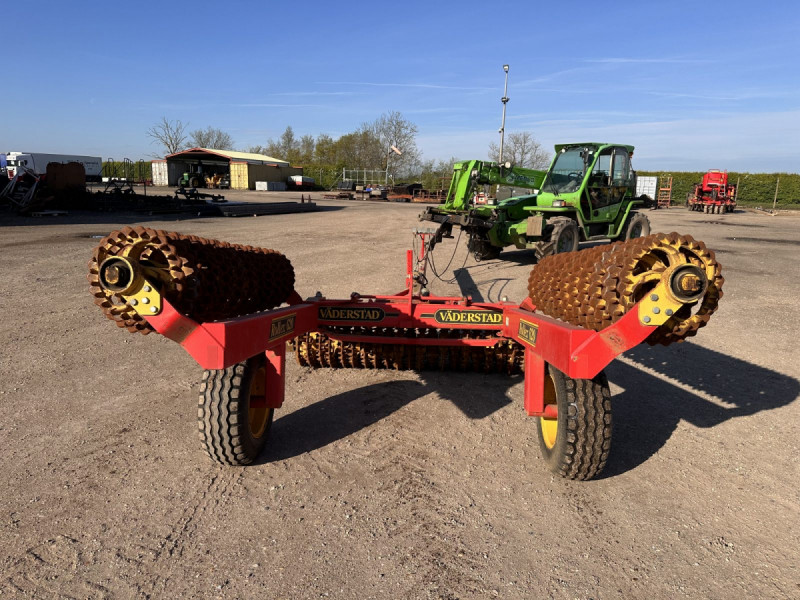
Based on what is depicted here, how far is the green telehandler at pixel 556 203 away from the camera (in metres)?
10.3

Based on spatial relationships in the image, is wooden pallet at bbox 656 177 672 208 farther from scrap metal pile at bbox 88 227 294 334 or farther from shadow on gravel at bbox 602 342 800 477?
scrap metal pile at bbox 88 227 294 334

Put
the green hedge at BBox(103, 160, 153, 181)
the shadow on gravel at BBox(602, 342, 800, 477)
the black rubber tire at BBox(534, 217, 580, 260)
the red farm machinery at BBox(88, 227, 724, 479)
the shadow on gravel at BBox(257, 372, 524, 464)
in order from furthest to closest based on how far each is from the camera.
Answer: the green hedge at BBox(103, 160, 153, 181) → the black rubber tire at BBox(534, 217, 580, 260) → the shadow on gravel at BBox(602, 342, 800, 477) → the shadow on gravel at BBox(257, 372, 524, 464) → the red farm machinery at BBox(88, 227, 724, 479)

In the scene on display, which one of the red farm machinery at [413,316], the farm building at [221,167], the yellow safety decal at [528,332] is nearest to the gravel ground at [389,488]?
the red farm machinery at [413,316]

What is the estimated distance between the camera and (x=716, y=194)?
3070 centimetres

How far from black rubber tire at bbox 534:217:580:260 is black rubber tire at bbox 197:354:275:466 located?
7.91m

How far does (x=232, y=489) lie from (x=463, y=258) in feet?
32.8

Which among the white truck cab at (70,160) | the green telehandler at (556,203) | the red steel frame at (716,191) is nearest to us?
the green telehandler at (556,203)

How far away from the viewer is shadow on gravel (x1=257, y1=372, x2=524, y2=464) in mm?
3559

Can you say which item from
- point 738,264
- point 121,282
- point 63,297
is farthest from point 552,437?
point 738,264

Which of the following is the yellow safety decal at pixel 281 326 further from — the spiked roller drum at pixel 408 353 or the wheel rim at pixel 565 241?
the wheel rim at pixel 565 241

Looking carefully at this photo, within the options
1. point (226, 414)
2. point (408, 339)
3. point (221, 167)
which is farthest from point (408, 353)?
point (221, 167)

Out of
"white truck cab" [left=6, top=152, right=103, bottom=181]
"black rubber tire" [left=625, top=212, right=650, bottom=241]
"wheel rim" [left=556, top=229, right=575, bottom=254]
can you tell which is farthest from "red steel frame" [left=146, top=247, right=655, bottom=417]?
"white truck cab" [left=6, top=152, right=103, bottom=181]

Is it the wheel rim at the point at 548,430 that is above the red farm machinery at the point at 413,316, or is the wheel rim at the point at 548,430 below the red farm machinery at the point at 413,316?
below

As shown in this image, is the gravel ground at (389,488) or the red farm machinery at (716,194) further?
the red farm machinery at (716,194)
